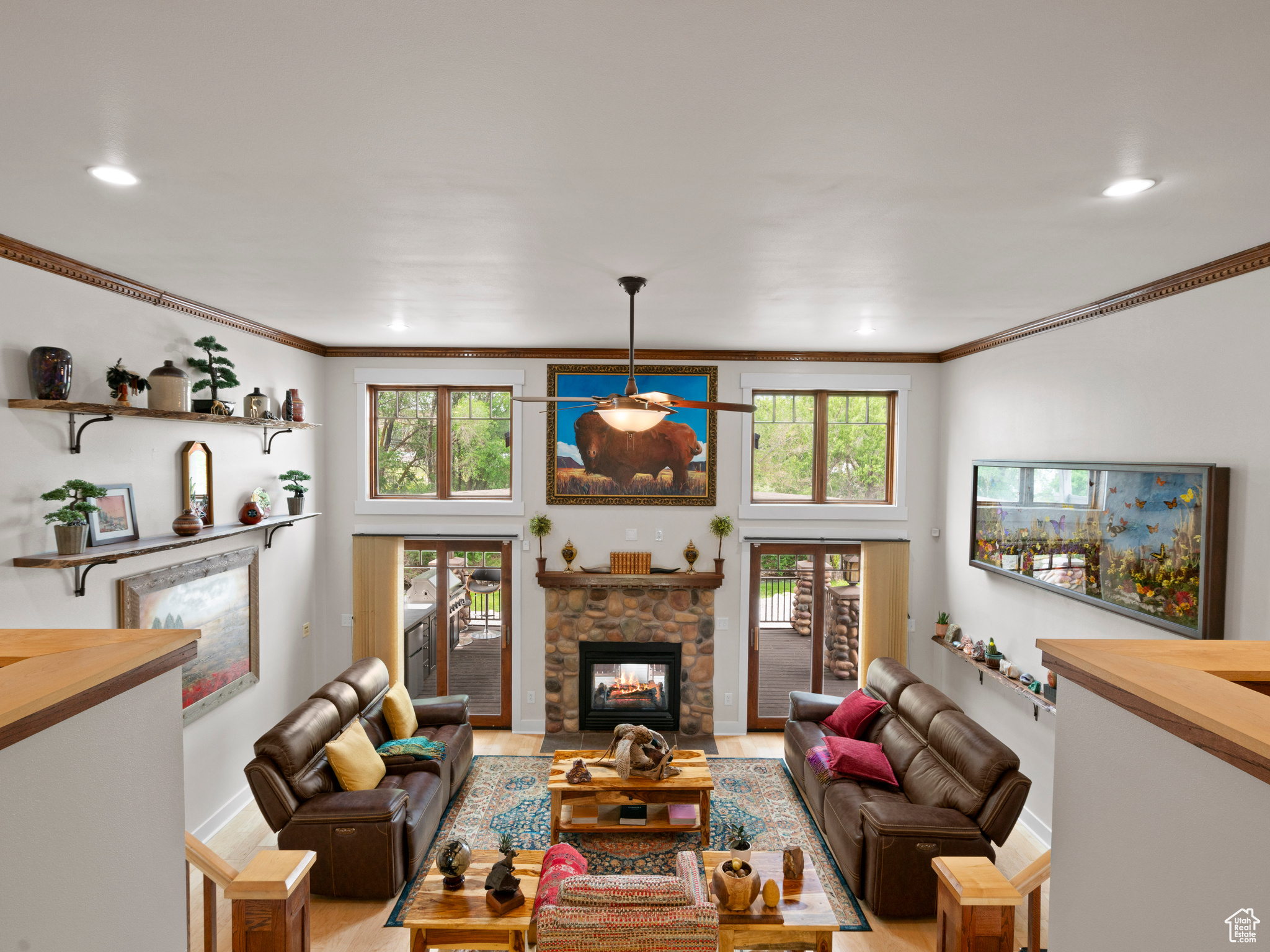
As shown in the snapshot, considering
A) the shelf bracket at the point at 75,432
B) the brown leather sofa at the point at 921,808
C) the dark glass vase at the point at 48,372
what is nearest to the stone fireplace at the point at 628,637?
the brown leather sofa at the point at 921,808

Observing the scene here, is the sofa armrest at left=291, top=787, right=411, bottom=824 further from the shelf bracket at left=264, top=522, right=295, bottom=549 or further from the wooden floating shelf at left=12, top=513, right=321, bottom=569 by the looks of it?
the shelf bracket at left=264, top=522, right=295, bottom=549

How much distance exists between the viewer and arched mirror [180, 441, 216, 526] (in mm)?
4516

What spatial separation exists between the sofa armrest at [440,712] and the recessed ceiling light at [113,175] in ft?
14.9

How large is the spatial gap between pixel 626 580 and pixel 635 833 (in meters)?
2.22

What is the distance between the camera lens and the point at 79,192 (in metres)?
2.53

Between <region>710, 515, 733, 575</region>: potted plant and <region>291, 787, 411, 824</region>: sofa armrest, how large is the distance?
3.37m

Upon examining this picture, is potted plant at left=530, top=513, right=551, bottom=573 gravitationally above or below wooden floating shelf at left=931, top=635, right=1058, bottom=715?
above

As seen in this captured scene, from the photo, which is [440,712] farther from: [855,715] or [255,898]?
[255,898]

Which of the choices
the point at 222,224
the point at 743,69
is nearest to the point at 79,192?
the point at 222,224

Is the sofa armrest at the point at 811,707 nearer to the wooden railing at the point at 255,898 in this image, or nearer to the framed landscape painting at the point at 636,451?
the framed landscape painting at the point at 636,451

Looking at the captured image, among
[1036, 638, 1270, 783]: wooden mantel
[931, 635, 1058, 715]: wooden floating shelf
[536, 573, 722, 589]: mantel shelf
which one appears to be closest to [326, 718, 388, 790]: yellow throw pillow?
[536, 573, 722, 589]: mantel shelf

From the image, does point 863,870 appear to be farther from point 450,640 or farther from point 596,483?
point 450,640

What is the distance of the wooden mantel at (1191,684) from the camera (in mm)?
1083

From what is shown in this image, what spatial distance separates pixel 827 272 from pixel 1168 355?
1999 millimetres
